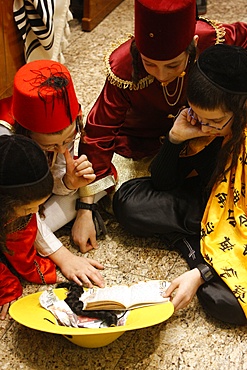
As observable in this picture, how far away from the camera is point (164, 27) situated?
1.26 meters

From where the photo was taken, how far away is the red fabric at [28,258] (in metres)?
1.33

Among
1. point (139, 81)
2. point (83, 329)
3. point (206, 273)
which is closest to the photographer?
point (83, 329)

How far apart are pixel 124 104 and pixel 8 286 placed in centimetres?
55

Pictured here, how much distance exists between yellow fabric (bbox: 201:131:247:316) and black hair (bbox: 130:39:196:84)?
25cm

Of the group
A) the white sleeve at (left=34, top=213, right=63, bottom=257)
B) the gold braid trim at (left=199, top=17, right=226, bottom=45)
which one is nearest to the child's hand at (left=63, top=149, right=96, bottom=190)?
the white sleeve at (left=34, top=213, right=63, bottom=257)

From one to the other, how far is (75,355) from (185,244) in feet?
1.34

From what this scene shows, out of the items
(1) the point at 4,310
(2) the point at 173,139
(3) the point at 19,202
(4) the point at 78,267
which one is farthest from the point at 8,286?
(2) the point at 173,139

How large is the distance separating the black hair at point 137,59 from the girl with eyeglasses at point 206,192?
0.33 feet

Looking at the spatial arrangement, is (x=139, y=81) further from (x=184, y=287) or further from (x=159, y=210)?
(x=184, y=287)

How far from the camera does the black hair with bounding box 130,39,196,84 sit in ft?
4.52

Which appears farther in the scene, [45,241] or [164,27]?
[45,241]

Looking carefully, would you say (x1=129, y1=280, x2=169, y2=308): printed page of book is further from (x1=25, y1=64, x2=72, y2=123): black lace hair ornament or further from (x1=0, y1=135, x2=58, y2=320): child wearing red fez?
(x1=25, y1=64, x2=72, y2=123): black lace hair ornament

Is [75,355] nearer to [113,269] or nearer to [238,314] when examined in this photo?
[113,269]

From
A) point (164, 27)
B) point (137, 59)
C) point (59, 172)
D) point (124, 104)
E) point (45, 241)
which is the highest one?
point (164, 27)
